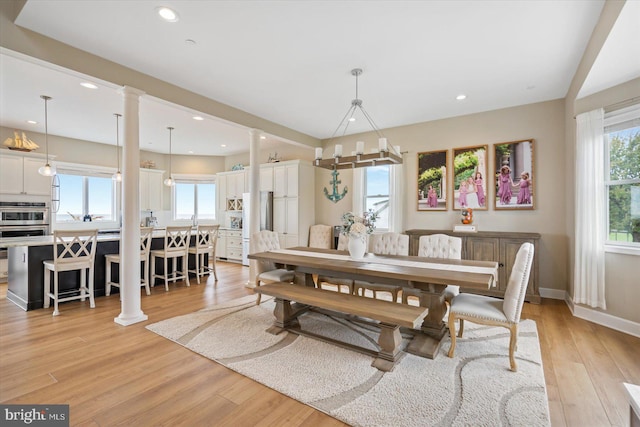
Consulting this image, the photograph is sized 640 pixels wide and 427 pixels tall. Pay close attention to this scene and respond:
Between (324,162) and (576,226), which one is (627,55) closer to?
(576,226)

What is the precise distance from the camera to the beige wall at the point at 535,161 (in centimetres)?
432

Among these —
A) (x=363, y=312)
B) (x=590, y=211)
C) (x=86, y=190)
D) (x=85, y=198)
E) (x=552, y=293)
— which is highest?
(x=86, y=190)

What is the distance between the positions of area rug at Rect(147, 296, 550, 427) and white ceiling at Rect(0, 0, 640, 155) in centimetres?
282

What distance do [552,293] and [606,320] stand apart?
42.2 inches

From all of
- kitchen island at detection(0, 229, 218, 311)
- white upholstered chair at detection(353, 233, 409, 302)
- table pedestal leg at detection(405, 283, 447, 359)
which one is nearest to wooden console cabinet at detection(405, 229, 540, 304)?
white upholstered chair at detection(353, 233, 409, 302)

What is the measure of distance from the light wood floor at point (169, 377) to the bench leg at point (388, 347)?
0.77 meters

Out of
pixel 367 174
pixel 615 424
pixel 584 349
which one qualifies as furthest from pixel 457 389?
pixel 367 174

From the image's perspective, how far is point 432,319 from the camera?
295 cm

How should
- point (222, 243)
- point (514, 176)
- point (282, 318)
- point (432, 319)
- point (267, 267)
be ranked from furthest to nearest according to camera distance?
1. point (222, 243)
2. point (514, 176)
3. point (267, 267)
4. point (282, 318)
5. point (432, 319)

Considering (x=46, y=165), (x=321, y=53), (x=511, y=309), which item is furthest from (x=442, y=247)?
(x=46, y=165)

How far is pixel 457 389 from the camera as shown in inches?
84.6

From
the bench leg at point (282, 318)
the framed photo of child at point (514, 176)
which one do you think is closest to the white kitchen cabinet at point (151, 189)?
the bench leg at point (282, 318)

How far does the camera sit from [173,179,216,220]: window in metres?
8.26

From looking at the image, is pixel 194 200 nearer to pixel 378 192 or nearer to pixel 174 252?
pixel 174 252
